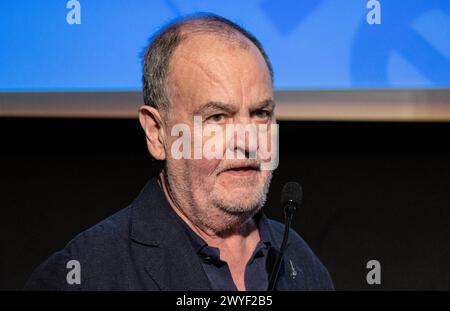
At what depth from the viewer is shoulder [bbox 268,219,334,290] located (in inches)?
57.4

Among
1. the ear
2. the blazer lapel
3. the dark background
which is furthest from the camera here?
the dark background

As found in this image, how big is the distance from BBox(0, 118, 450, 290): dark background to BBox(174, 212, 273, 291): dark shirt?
0.52 meters

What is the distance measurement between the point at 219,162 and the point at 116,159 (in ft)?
2.26

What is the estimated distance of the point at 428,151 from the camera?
1.92 meters

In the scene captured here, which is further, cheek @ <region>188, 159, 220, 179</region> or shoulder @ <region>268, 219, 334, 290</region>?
shoulder @ <region>268, 219, 334, 290</region>

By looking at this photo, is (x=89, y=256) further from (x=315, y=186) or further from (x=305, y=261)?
(x=315, y=186)

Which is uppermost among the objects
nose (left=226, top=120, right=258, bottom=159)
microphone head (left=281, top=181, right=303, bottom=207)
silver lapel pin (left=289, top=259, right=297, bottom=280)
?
nose (left=226, top=120, right=258, bottom=159)

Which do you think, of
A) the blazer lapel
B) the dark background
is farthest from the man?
the dark background

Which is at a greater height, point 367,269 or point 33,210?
point 33,210

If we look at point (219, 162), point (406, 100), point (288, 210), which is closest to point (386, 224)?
point (406, 100)

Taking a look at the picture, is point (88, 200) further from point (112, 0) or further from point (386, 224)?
point (386, 224)

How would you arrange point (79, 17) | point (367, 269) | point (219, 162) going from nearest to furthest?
point (219, 162), point (79, 17), point (367, 269)

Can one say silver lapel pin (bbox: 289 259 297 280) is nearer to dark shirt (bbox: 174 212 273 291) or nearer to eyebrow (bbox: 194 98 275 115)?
dark shirt (bbox: 174 212 273 291)

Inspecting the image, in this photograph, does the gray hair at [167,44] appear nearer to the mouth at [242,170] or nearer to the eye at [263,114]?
the eye at [263,114]
